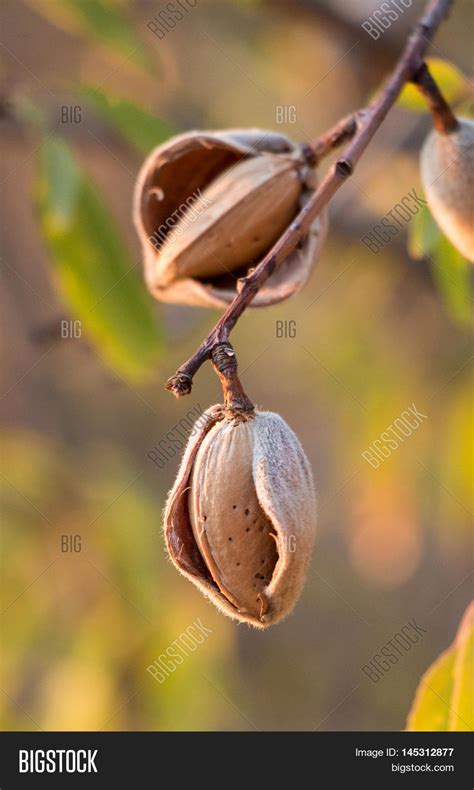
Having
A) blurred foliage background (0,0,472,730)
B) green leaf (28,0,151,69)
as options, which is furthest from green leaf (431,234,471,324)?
green leaf (28,0,151,69)

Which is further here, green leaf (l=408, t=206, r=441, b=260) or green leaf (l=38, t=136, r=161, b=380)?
green leaf (l=38, t=136, r=161, b=380)

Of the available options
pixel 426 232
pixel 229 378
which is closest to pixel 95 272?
pixel 426 232

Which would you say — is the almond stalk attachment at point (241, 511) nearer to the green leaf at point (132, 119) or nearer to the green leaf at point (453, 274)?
the green leaf at point (453, 274)

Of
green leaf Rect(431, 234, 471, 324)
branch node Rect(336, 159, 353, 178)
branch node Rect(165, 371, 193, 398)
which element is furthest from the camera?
green leaf Rect(431, 234, 471, 324)

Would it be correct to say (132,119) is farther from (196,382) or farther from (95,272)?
(196,382)

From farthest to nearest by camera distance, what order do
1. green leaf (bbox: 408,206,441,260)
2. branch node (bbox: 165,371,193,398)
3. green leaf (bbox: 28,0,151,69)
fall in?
green leaf (bbox: 28,0,151,69) < green leaf (bbox: 408,206,441,260) < branch node (bbox: 165,371,193,398)

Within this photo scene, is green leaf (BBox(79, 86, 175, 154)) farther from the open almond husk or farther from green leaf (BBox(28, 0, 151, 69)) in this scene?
the open almond husk

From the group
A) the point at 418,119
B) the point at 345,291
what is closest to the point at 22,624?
the point at 345,291

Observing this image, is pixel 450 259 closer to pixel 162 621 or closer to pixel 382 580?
pixel 162 621
